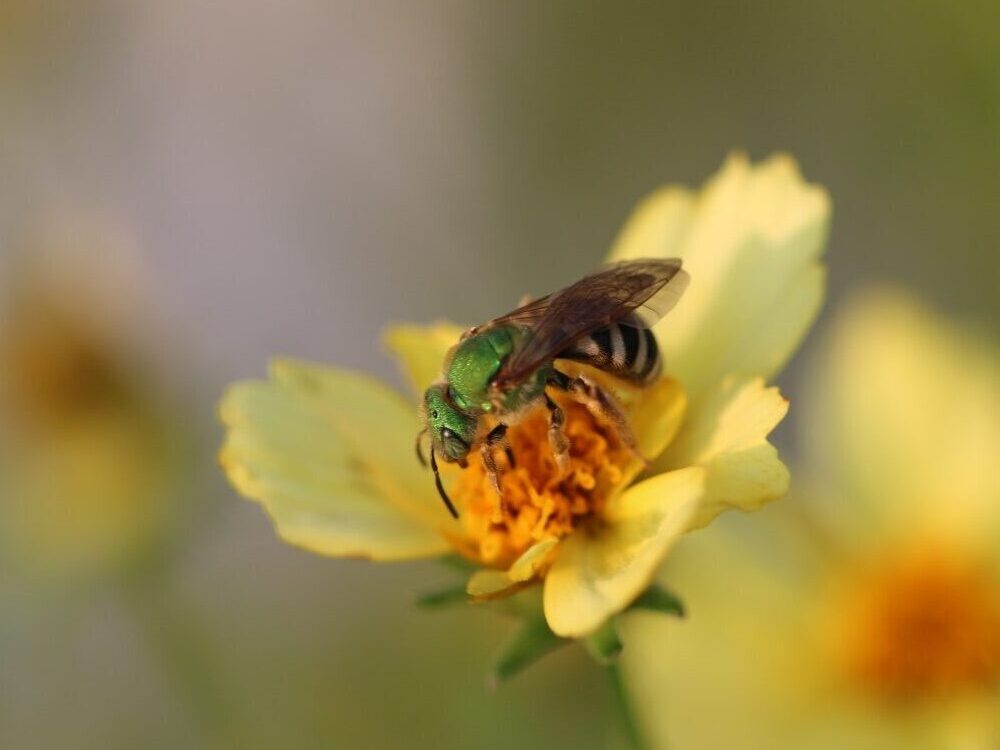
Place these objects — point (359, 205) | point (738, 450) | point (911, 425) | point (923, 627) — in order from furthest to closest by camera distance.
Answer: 1. point (359, 205)
2. point (911, 425)
3. point (923, 627)
4. point (738, 450)

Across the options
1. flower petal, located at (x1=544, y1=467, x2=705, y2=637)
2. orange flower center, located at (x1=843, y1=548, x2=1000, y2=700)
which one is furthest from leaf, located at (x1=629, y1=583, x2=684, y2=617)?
orange flower center, located at (x1=843, y1=548, x2=1000, y2=700)

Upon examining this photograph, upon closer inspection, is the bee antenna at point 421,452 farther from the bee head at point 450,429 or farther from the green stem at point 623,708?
the green stem at point 623,708

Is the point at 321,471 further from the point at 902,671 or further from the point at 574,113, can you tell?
the point at 574,113

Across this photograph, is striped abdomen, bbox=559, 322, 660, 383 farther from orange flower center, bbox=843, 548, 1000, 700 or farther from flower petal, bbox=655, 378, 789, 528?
orange flower center, bbox=843, 548, 1000, 700

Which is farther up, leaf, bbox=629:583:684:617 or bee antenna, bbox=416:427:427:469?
bee antenna, bbox=416:427:427:469

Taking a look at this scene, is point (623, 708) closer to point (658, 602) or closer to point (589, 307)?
point (658, 602)

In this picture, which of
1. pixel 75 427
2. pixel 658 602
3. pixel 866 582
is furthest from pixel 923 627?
pixel 75 427

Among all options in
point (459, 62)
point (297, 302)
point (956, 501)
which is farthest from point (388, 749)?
point (459, 62)
